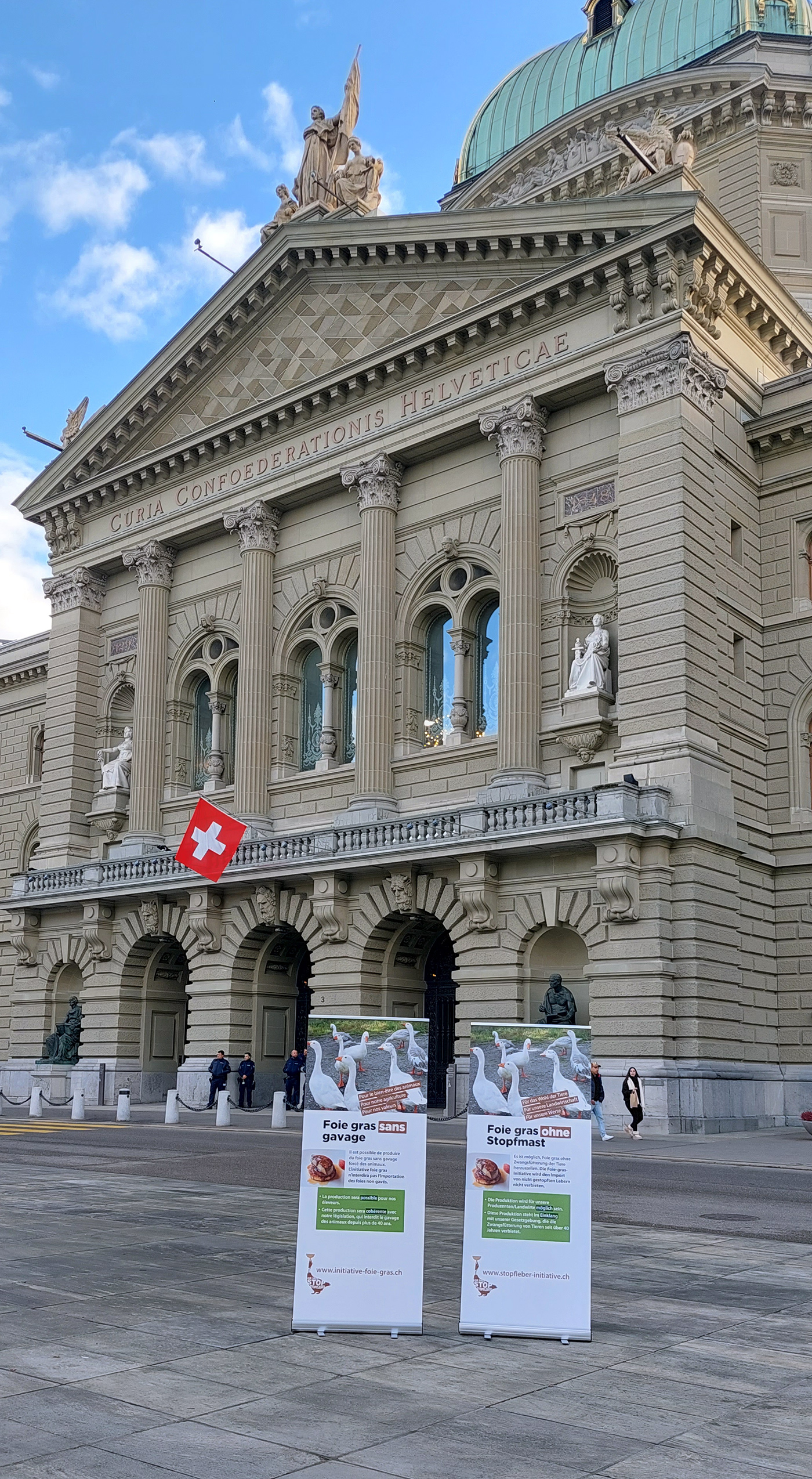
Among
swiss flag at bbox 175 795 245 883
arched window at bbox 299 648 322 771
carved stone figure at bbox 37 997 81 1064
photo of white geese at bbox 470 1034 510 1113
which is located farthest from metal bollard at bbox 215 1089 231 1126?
photo of white geese at bbox 470 1034 510 1113

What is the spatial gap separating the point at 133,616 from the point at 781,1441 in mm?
44132

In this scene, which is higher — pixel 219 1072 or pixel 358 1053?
pixel 358 1053

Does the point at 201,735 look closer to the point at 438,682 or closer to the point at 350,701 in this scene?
the point at 350,701

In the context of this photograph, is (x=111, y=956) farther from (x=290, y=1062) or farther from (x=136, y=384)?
(x=136, y=384)

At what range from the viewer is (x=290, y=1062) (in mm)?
36000

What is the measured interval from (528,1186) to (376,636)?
31.1 m

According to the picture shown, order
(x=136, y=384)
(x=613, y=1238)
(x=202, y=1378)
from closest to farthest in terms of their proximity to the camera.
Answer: (x=202, y=1378), (x=613, y=1238), (x=136, y=384)

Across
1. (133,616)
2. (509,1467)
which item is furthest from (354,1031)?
(133,616)

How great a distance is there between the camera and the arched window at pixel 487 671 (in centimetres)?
3788

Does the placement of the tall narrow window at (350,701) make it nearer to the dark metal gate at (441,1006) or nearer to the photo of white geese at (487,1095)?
the dark metal gate at (441,1006)

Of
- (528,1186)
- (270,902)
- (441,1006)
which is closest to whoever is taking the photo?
(528,1186)

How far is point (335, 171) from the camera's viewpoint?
45.5 meters

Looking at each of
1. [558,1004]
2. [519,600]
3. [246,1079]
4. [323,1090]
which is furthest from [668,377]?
[323,1090]

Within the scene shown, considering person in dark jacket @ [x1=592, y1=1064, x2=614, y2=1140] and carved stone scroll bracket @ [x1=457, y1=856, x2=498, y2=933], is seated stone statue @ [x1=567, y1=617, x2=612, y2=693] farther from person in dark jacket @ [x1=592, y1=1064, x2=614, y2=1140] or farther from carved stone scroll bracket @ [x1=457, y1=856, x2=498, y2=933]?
person in dark jacket @ [x1=592, y1=1064, x2=614, y2=1140]
